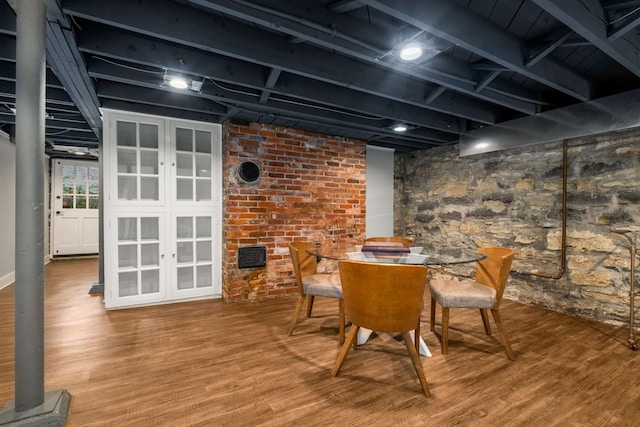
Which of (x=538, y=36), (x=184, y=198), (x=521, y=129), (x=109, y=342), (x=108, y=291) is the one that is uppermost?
(x=538, y=36)

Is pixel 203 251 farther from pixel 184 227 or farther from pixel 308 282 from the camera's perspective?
pixel 308 282

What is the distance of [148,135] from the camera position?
11.8 feet

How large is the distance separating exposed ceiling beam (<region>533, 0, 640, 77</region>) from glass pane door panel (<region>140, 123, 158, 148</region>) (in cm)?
370

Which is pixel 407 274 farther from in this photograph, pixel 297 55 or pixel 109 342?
pixel 109 342

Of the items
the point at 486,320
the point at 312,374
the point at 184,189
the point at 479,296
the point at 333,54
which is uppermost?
the point at 333,54

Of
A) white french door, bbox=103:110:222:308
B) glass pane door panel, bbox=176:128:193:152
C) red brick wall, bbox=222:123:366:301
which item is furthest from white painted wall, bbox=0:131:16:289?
red brick wall, bbox=222:123:366:301

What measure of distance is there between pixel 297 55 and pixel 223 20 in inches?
21.3

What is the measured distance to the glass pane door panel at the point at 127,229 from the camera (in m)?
3.51

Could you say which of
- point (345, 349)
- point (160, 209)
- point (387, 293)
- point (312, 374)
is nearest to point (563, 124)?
point (387, 293)

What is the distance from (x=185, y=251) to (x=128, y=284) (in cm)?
70

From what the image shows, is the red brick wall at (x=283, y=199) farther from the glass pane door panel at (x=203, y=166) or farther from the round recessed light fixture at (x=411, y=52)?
the round recessed light fixture at (x=411, y=52)

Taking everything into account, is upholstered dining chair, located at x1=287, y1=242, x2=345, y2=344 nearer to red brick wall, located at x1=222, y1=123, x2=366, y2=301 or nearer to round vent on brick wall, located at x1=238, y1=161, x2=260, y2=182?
red brick wall, located at x1=222, y1=123, x2=366, y2=301

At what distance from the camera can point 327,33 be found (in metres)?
1.83

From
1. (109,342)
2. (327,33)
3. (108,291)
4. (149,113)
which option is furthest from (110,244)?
(327,33)
